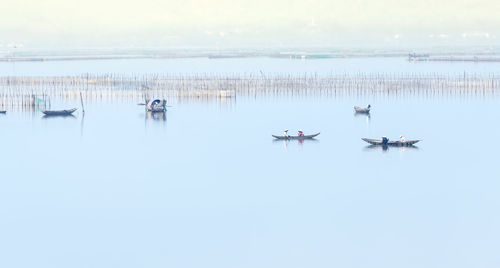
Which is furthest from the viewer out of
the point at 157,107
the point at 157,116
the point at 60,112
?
the point at 157,107

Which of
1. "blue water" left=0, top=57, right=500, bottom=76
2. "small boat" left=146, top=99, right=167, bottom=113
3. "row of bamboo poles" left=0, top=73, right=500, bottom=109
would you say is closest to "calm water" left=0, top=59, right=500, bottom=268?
"small boat" left=146, top=99, right=167, bottom=113

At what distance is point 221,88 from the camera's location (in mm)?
53719

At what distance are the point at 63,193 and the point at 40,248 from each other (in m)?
5.32

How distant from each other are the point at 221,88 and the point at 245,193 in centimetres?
2831

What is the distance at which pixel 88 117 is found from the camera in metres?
42.3

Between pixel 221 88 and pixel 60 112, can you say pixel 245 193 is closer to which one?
pixel 60 112

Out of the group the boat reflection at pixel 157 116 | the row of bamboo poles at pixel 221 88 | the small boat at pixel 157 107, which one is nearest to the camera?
the boat reflection at pixel 157 116

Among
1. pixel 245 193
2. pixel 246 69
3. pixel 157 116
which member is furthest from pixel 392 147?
pixel 246 69

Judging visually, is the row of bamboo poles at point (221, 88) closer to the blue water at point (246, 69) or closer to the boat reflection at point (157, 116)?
the boat reflection at point (157, 116)

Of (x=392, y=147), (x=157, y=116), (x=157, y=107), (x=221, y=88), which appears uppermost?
(x=221, y=88)

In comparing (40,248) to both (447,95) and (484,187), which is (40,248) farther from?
(447,95)

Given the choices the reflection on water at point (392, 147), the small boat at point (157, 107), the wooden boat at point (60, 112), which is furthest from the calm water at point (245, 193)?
the small boat at point (157, 107)

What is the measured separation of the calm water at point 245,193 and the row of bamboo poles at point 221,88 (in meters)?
9.81

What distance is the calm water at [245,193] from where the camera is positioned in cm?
2030
